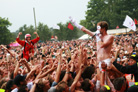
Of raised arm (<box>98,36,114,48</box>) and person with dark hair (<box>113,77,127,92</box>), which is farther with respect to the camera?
raised arm (<box>98,36,114,48</box>)

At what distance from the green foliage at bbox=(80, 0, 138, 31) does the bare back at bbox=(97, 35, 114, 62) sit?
50.0 meters

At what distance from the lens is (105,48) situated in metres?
4.10

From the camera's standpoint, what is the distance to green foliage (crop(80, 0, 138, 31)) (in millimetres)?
54594

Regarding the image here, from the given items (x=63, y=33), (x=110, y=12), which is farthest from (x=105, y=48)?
(x=63, y=33)

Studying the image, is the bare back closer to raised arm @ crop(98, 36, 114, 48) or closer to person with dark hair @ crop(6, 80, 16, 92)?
raised arm @ crop(98, 36, 114, 48)

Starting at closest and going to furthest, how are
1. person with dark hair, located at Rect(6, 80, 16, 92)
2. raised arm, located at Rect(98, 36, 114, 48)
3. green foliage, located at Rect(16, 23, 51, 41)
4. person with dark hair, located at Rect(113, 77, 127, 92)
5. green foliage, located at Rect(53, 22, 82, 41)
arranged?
person with dark hair, located at Rect(113, 77, 127, 92), person with dark hair, located at Rect(6, 80, 16, 92), raised arm, located at Rect(98, 36, 114, 48), green foliage, located at Rect(16, 23, 51, 41), green foliage, located at Rect(53, 22, 82, 41)

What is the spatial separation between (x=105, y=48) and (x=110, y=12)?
5894 cm

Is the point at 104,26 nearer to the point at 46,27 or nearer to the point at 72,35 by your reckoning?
the point at 46,27

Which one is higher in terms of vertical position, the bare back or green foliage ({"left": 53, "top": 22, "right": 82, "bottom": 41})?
green foliage ({"left": 53, "top": 22, "right": 82, "bottom": 41})

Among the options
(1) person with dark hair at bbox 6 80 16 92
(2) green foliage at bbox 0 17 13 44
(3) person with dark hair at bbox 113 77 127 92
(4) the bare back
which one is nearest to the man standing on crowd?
(4) the bare back

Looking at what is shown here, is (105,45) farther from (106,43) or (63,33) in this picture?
(63,33)

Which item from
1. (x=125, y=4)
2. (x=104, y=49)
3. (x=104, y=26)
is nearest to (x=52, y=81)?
(x=104, y=49)

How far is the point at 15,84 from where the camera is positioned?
3689mm

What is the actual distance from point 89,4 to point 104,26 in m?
59.2
